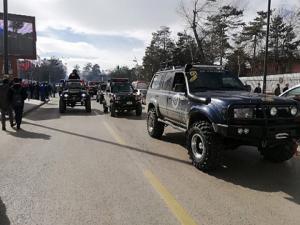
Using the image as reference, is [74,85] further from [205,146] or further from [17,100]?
[205,146]

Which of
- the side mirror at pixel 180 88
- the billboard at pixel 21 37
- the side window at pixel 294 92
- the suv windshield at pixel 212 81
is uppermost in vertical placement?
the billboard at pixel 21 37

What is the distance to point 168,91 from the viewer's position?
1104 cm

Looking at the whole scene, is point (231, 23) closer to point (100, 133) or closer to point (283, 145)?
point (100, 133)

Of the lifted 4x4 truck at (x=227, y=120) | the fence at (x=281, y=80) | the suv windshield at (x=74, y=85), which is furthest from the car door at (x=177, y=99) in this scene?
the fence at (x=281, y=80)

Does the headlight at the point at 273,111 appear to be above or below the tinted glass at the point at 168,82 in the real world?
below

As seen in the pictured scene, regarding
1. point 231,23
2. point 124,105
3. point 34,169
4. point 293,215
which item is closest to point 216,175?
point 293,215

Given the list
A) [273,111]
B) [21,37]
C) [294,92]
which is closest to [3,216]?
[273,111]

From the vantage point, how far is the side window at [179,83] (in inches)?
385

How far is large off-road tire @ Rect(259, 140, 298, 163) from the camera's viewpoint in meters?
8.51

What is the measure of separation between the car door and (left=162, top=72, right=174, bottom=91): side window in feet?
0.74

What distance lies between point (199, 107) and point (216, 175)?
1.42 meters

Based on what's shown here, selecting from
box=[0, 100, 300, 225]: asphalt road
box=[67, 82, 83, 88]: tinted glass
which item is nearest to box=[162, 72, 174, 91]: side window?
box=[0, 100, 300, 225]: asphalt road

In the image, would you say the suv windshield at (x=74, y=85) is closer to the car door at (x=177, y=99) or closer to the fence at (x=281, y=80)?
the fence at (x=281, y=80)

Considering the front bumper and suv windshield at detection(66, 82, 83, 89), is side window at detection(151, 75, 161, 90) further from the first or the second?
suv windshield at detection(66, 82, 83, 89)
